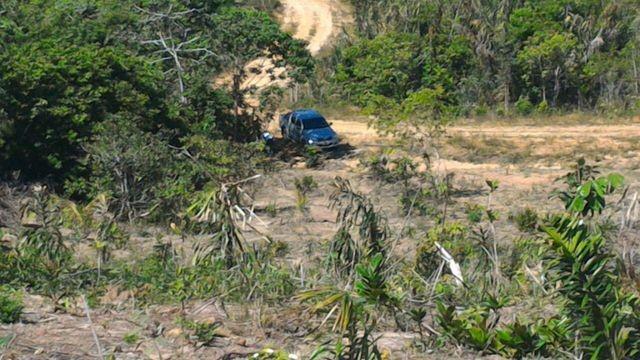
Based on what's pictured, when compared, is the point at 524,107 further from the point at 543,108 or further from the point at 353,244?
the point at 353,244

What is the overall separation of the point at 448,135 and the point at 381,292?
20.4m

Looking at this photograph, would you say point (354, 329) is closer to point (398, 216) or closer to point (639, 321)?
point (639, 321)

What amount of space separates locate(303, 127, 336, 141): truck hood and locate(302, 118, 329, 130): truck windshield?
177 millimetres

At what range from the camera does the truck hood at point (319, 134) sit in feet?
99.1

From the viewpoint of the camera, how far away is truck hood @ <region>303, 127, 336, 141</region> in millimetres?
30198

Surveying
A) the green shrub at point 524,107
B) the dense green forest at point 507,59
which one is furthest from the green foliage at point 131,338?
the green shrub at point 524,107

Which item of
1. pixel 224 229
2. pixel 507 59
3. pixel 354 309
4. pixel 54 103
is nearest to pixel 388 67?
pixel 507 59

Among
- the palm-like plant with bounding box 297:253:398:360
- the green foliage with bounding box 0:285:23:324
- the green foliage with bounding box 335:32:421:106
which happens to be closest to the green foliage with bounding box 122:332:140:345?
the green foliage with bounding box 0:285:23:324

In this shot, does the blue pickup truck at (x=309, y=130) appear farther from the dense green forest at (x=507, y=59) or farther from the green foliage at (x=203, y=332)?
the green foliage at (x=203, y=332)

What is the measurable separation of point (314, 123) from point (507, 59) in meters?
8.41

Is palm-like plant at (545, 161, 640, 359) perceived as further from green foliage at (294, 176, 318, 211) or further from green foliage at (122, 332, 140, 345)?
green foliage at (294, 176, 318, 211)

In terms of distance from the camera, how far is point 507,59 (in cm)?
3559

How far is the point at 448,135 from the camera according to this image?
98.6ft

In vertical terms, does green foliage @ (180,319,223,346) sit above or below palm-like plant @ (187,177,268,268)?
below
